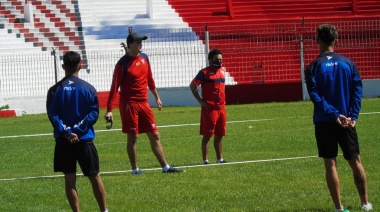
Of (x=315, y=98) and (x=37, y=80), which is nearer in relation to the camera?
(x=315, y=98)

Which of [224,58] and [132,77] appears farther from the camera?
[224,58]

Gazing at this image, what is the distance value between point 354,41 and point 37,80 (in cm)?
1124

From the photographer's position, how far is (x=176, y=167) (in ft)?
45.0

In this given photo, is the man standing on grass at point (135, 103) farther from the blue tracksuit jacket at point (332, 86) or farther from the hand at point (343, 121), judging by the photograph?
the hand at point (343, 121)

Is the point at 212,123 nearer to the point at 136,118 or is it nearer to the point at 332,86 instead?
the point at 136,118

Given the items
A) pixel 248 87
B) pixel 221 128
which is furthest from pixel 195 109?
pixel 221 128

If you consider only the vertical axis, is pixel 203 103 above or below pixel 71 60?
below

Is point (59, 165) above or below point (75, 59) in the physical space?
below

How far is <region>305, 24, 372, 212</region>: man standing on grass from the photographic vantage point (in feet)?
28.8

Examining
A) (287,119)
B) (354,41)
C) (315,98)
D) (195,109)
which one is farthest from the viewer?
(354,41)

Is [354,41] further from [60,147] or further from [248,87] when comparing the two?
[60,147]

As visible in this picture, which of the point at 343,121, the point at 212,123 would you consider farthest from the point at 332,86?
the point at 212,123

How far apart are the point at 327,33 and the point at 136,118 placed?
4.89 meters

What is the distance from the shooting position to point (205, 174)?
12562 millimetres
